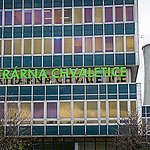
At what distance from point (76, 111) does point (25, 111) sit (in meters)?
5.56

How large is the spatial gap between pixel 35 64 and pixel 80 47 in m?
5.43

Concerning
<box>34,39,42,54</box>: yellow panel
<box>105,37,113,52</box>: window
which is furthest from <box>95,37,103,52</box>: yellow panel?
<box>34,39,42,54</box>: yellow panel

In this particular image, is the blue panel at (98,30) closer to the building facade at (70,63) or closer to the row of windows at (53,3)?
the building facade at (70,63)

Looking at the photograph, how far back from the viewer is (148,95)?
6444cm

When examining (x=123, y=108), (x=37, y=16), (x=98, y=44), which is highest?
(x=37, y=16)

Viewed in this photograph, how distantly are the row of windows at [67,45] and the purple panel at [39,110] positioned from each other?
20.1 feet

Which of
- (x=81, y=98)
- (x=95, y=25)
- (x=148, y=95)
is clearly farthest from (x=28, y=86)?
(x=148, y=95)

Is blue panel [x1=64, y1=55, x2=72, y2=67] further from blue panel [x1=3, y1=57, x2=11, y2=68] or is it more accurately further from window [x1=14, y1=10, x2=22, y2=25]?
window [x1=14, y1=10, x2=22, y2=25]

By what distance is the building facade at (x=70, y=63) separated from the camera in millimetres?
45594

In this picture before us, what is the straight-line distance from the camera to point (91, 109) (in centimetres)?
4572

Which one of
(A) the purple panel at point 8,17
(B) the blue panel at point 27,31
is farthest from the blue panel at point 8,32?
(B) the blue panel at point 27,31

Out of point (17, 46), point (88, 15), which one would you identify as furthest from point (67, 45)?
point (17, 46)

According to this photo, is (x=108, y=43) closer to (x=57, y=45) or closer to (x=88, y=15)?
(x=88, y=15)

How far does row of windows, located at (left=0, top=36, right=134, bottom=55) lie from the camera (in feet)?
157
